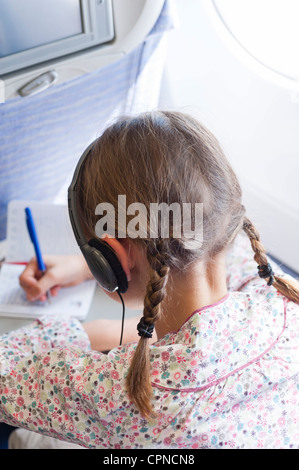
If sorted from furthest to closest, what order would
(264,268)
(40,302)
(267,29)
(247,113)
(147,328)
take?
(247,113)
(267,29)
(40,302)
(264,268)
(147,328)

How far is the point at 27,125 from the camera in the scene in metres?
0.98

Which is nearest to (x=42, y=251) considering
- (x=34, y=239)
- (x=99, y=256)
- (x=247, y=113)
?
(x=34, y=239)

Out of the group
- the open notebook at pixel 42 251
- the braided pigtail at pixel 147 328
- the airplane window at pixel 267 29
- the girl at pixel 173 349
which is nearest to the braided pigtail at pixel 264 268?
the girl at pixel 173 349

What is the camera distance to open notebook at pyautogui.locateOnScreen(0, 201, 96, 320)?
93 cm

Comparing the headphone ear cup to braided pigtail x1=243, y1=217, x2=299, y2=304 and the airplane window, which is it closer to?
braided pigtail x1=243, y1=217, x2=299, y2=304

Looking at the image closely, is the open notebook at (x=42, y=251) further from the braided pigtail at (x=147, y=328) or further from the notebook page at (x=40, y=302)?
the braided pigtail at (x=147, y=328)

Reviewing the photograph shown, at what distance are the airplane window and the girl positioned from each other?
0.50 meters

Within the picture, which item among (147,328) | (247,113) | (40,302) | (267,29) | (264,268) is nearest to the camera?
(147,328)

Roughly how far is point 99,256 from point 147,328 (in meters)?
0.11

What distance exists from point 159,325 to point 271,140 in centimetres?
67

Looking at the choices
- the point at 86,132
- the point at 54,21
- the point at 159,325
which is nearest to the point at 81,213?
the point at 159,325

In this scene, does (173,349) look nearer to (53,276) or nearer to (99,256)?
(99,256)

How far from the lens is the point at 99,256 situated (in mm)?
668

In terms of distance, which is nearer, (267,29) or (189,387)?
(189,387)
